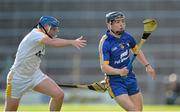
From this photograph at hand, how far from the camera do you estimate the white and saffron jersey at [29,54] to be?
13102 mm

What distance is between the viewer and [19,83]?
1340 centimetres

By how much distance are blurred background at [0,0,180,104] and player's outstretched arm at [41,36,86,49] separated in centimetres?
4137

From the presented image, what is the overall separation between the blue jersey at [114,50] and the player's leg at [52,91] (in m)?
1.28

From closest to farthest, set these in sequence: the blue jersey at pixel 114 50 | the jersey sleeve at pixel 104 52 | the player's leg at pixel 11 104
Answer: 1. the jersey sleeve at pixel 104 52
2. the blue jersey at pixel 114 50
3. the player's leg at pixel 11 104

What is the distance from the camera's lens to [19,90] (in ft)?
43.9

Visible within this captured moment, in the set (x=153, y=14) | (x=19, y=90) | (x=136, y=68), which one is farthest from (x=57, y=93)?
(x=153, y=14)

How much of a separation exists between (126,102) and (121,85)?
41 centimetres

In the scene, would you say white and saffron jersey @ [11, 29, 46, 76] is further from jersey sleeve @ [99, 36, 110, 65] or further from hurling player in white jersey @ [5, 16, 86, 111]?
jersey sleeve @ [99, 36, 110, 65]

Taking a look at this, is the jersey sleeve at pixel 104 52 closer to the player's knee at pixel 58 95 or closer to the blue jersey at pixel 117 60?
the blue jersey at pixel 117 60

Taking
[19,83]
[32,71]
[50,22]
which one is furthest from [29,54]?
[50,22]

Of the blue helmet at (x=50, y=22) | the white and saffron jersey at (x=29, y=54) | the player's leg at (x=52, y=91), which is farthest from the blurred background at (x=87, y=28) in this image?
the blue helmet at (x=50, y=22)

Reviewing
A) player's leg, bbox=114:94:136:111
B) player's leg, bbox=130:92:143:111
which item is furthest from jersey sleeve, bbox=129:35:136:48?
player's leg, bbox=114:94:136:111

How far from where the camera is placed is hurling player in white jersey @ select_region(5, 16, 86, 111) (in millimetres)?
13164

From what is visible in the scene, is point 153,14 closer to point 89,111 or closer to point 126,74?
point 89,111
